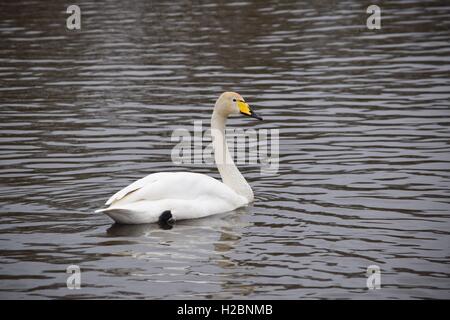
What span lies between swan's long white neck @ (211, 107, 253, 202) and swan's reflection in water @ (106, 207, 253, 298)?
1.07ft

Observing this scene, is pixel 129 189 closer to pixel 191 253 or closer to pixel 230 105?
pixel 191 253

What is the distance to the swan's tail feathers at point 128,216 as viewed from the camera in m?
10.4

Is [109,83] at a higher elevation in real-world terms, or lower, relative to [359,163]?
higher

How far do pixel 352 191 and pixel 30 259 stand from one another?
4.20 meters

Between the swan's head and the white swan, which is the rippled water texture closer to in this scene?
the white swan

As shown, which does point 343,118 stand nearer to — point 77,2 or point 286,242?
point 286,242

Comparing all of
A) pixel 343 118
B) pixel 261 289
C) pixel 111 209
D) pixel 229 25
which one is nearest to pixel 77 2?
pixel 229 25

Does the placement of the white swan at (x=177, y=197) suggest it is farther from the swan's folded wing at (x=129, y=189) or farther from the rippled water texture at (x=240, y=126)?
the rippled water texture at (x=240, y=126)

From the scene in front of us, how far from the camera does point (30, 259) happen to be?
954cm

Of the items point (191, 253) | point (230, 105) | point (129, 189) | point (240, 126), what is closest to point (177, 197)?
point (129, 189)

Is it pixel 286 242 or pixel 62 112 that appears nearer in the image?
pixel 286 242

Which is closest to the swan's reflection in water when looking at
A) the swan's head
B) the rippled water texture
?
the rippled water texture

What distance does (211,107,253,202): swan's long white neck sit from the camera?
11820mm

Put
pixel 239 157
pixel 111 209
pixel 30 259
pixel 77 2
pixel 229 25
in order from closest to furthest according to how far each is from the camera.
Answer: pixel 30 259 → pixel 111 209 → pixel 239 157 → pixel 229 25 → pixel 77 2
